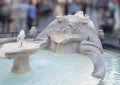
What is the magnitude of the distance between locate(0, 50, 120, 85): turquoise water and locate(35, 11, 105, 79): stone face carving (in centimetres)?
18

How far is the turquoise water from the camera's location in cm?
914

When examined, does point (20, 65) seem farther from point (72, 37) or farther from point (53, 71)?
point (72, 37)

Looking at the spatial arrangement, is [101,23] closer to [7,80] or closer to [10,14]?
[10,14]

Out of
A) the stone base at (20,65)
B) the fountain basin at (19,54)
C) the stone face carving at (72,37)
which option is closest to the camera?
the fountain basin at (19,54)

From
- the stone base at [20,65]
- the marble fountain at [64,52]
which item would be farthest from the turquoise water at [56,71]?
Answer: the stone base at [20,65]

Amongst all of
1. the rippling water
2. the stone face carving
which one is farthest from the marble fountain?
the rippling water

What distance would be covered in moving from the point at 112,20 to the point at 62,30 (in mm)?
5233

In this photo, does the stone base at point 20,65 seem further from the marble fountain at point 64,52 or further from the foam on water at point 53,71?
the foam on water at point 53,71

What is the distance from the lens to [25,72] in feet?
31.7

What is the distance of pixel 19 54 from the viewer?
9117 mm

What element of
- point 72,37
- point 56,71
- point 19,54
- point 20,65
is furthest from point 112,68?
point 19,54

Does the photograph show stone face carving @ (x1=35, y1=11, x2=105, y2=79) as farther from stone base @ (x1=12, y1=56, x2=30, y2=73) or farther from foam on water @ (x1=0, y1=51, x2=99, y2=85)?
stone base @ (x1=12, y1=56, x2=30, y2=73)

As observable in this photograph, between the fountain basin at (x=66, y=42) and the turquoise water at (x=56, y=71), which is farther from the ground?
the fountain basin at (x=66, y=42)

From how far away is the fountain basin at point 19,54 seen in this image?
29.6ft
